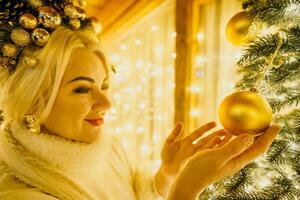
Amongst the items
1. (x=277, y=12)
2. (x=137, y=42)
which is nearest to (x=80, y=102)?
(x=277, y=12)

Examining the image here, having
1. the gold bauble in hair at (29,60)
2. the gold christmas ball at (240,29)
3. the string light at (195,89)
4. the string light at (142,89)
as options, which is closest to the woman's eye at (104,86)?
the gold bauble in hair at (29,60)

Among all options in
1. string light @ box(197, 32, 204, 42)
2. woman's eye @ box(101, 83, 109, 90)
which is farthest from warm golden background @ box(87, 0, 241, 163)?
woman's eye @ box(101, 83, 109, 90)

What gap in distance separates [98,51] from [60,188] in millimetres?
458

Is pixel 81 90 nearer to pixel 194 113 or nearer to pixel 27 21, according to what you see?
pixel 27 21

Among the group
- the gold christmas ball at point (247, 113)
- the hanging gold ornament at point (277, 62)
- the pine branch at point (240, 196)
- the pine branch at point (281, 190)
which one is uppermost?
the hanging gold ornament at point (277, 62)

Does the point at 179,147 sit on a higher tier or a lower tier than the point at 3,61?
lower

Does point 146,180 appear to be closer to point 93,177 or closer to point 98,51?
point 93,177

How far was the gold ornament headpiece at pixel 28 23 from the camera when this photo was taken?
1075mm

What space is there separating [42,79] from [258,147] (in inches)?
26.4

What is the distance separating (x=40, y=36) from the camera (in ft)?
3.51

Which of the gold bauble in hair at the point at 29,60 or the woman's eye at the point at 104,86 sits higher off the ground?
the gold bauble in hair at the point at 29,60

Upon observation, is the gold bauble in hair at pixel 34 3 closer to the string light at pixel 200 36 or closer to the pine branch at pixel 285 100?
the pine branch at pixel 285 100

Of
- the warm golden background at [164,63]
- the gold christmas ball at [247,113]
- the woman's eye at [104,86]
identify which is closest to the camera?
the gold christmas ball at [247,113]

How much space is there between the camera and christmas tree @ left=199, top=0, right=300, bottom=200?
0.82 meters
